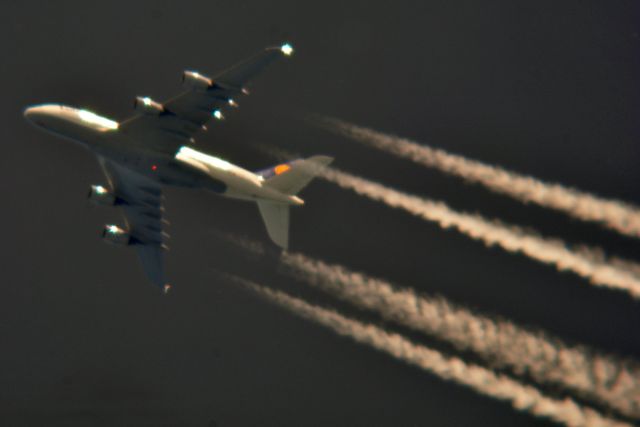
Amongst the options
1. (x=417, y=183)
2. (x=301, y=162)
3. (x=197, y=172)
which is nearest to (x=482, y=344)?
(x=417, y=183)

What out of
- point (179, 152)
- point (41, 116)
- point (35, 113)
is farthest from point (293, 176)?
point (35, 113)

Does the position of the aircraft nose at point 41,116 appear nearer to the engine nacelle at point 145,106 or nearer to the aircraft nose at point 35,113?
the aircraft nose at point 35,113

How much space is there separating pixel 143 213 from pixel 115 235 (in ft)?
8.76

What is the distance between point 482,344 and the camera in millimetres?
69500

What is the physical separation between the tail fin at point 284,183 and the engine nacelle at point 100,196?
11.0 meters

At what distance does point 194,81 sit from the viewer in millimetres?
61406

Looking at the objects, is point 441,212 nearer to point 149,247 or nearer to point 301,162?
point 301,162

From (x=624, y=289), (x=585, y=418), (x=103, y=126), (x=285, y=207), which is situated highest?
(x=103, y=126)

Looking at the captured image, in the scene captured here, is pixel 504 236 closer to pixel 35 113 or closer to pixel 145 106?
pixel 145 106

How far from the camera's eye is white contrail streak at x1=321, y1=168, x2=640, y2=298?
6912 centimetres

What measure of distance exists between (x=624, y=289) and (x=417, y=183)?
56.7 ft

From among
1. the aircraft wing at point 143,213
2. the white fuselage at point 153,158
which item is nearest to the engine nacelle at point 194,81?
the white fuselage at point 153,158

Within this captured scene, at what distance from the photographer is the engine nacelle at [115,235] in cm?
6931

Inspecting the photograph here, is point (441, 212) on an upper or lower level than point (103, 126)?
lower
